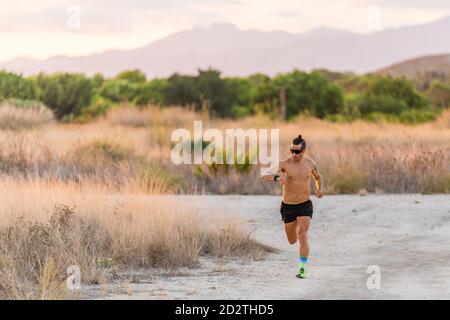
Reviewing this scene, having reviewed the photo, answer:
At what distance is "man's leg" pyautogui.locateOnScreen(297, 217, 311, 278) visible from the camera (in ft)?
38.0

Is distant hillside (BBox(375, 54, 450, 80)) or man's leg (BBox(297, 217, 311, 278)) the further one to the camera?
distant hillside (BBox(375, 54, 450, 80))

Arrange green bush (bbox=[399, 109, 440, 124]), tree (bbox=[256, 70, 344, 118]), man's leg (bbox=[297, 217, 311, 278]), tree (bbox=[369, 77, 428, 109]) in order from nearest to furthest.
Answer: man's leg (bbox=[297, 217, 311, 278]) < green bush (bbox=[399, 109, 440, 124]) < tree (bbox=[256, 70, 344, 118]) < tree (bbox=[369, 77, 428, 109])

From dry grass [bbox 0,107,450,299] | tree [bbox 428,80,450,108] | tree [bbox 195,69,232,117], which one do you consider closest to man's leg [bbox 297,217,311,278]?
dry grass [bbox 0,107,450,299]

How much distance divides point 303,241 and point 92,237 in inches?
114

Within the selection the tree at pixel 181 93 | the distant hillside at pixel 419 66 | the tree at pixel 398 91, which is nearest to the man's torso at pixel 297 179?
the tree at pixel 181 93

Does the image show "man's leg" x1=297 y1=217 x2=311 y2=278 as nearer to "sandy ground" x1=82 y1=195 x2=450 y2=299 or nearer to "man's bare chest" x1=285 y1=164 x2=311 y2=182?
"sandy ground" x1=82 y1=195 x2=450 y2=299

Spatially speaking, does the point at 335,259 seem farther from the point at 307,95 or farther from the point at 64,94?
the point at 307,95

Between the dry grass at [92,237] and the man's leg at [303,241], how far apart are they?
1569 mm

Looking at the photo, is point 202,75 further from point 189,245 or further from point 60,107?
point 189,245

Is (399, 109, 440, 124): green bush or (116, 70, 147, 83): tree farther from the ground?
(116, 70, 147, 83): tree

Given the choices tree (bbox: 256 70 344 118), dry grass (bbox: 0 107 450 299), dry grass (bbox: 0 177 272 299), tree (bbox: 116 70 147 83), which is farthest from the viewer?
tree (bbox: 116 70 147 83)

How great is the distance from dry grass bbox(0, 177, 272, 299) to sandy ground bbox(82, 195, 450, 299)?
1.22ft

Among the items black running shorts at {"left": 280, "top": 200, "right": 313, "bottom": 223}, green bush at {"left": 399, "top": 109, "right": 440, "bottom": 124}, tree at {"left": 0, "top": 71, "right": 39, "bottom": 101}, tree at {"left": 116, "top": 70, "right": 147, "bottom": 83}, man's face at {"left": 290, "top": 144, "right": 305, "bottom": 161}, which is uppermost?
tree at {"left": 116, "top": 70, "right": 147, "bottom": 83}

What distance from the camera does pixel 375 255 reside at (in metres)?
14.1
